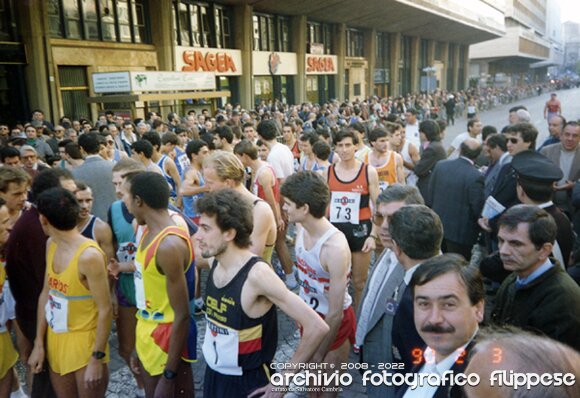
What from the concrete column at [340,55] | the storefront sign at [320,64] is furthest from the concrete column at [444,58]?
the storefront sign at [320,64]

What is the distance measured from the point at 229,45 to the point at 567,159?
22.9m

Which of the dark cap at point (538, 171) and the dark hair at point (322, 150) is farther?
the dark hair at point (322, 150)

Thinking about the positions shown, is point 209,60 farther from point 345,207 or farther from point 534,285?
point 534,285

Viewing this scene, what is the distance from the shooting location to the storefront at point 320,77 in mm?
32125

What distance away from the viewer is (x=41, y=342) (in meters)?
3.04

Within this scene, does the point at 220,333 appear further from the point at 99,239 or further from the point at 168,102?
the point at 168,102

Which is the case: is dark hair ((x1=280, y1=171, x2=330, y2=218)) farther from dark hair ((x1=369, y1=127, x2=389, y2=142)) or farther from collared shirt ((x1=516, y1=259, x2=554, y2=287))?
dark hair ((x1=369, y1=127, x2=389, y2=142))

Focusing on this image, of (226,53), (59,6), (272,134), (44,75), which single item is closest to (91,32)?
(59,6)

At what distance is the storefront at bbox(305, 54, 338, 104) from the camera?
3212cm

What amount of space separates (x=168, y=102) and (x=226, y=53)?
19.1 ft

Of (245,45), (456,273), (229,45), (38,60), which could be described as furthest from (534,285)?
(229,45)

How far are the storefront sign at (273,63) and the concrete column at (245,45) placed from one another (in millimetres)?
729

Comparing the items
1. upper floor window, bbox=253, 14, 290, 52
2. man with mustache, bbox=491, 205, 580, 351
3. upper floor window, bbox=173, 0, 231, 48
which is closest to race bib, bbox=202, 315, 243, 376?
man with mustache, bbox=491, 205, 580, 351

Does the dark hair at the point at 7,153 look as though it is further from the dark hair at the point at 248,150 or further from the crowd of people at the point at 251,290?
the dark hair at the point at 248,150
